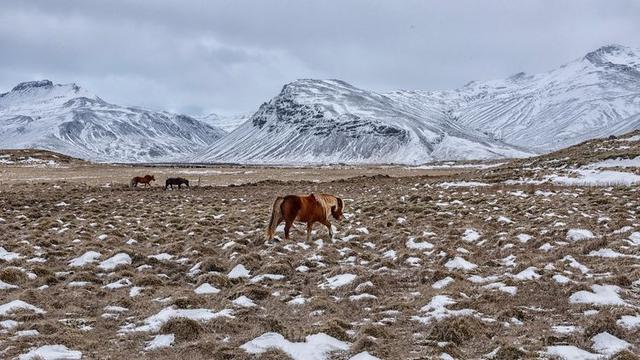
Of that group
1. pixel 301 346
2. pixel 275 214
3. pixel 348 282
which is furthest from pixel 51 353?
pixel 275 214

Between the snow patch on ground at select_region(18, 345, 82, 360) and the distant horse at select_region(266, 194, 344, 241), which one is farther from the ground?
the distant horse at select_region(266, 194, 344, 241)

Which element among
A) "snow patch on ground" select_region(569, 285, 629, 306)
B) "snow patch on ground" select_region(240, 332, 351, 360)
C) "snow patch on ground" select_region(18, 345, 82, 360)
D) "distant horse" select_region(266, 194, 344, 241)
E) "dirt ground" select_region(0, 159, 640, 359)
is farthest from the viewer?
"distant horse" select_region(266, 194, 344, 241)

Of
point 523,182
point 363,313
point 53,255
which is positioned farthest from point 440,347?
point 523,182

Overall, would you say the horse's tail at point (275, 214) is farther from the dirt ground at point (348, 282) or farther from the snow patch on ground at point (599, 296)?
the snow patch on ground at point (599, 296)

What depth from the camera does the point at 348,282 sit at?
41.1ft

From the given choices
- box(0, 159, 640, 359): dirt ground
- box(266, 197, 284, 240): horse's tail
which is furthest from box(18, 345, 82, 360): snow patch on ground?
box(266, 197, 284, 240): horse's tail

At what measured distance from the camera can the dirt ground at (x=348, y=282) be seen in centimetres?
895

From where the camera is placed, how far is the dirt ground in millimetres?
8953

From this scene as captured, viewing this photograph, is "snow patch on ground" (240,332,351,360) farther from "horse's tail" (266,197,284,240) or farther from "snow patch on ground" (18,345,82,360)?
"horse's tail" (266,197,284,240)

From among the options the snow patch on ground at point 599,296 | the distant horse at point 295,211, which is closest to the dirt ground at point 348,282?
the snow patch on ground at point 599,296

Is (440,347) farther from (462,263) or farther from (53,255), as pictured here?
(53,255)

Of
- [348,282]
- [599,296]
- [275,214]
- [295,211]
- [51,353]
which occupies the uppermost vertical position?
[295,211]

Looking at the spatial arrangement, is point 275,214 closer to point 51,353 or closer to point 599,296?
point 51,353

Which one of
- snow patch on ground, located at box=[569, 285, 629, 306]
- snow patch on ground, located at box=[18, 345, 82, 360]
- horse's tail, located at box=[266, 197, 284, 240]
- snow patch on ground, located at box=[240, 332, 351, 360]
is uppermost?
horse's tail, located at box=[266, 197, 284, 240]
